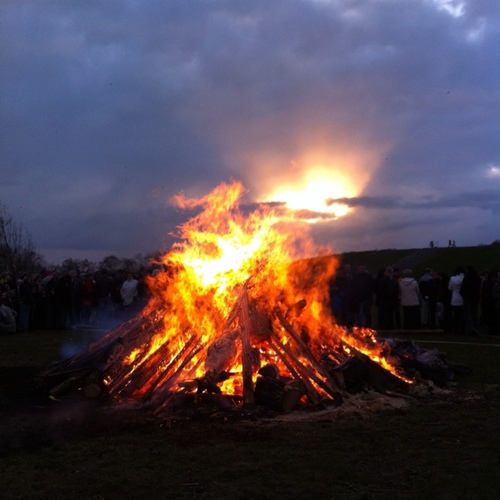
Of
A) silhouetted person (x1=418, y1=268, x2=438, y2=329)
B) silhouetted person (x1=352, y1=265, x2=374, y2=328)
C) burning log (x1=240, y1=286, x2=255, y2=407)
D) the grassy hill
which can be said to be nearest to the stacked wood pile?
burning log (x1=240, y1=286, x2=255, y2=407)

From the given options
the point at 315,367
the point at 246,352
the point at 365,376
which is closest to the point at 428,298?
the point at 365,376

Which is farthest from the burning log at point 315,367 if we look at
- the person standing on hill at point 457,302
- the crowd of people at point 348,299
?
the person standing on hill at point 457,302

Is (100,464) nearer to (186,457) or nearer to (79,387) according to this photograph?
(186,457)

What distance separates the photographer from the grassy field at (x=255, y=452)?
5434mm

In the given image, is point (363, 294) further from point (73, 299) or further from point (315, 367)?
point (73, 299)

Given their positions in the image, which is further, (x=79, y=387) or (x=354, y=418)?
(x=79, y=387)

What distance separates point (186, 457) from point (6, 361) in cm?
804

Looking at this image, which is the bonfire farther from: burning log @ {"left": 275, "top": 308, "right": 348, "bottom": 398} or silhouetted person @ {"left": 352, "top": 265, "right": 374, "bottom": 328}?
silhouetted person @ {"left": 352, "top": 265, "right": 374, "bottom": 328}

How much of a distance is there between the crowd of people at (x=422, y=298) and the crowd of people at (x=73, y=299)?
6348mm

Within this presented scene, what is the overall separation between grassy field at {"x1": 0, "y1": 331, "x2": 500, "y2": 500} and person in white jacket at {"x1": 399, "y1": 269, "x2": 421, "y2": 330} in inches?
325

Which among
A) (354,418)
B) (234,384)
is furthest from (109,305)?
(354,418)

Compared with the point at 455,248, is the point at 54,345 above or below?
below

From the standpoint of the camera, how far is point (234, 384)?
9141 mm

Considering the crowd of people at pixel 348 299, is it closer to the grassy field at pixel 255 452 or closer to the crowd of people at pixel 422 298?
the crowd of people at pixel 422 298
